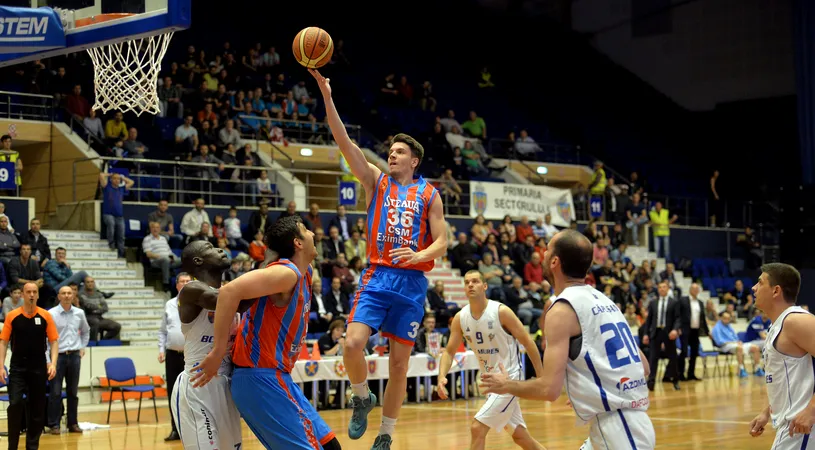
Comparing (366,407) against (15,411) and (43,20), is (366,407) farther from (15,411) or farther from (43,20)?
(15,411)

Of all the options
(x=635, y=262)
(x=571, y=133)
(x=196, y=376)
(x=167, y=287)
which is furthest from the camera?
(x=571, y=133)

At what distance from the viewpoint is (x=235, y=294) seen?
5617mm

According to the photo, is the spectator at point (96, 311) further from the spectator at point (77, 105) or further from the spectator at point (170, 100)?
the spectator at point (170, 100)

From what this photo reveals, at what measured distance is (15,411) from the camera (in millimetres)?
10672

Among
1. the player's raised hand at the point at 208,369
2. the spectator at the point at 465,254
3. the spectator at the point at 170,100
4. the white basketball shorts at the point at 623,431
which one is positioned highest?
the spectator at the point at 170,100

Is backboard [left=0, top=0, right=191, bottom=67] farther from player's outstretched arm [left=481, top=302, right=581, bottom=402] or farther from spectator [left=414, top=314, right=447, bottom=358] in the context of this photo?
spectator [left=414, top=314, right=447, bottom=358]

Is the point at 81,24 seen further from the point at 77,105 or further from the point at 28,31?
the point at 77,105

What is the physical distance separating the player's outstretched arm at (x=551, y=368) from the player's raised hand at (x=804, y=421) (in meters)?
1.82

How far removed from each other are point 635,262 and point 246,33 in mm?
12351

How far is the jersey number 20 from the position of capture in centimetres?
493

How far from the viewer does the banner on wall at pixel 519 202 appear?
24661 mm

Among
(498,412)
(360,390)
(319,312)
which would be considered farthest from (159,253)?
(360,390)

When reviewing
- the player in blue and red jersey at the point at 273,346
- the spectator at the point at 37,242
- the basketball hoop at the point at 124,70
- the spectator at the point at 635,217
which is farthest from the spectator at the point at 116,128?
the player in blue and red jersey at the point at 273,346

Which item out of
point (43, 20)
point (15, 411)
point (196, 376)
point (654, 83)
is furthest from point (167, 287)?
point (654, 83)
